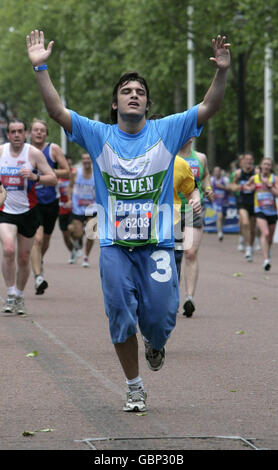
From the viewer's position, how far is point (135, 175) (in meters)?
6.65

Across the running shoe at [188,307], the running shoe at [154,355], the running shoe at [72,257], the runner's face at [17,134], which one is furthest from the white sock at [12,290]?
the running shoe at [72,257]

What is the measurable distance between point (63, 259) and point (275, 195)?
14.0 ft

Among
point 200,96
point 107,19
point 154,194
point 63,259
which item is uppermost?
point 107,19

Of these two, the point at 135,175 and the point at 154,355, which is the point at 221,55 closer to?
the point at 135,175

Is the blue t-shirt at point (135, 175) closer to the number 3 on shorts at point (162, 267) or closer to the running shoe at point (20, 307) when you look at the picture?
the number 3 on shorts at point (162, 267)

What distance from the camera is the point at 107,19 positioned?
159ft

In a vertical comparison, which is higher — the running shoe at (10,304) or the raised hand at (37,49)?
the raised hand at (37,49)

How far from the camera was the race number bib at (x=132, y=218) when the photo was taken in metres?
6.67

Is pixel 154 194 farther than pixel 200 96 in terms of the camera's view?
No

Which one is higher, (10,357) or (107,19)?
(107,19)

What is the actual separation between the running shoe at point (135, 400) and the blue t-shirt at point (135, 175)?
0.88 m
